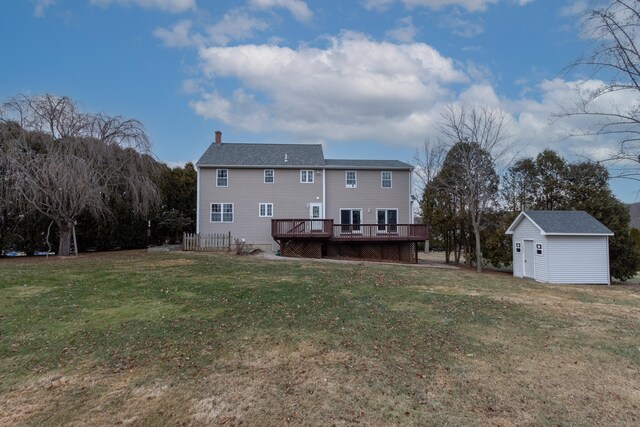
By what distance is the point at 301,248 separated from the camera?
21438 millimetres

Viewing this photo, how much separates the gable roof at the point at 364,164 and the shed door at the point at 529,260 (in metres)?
9.51

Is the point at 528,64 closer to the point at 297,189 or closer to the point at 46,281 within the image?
the point at 297,189

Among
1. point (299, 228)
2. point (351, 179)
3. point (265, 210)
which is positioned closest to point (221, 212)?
point (265, 210)

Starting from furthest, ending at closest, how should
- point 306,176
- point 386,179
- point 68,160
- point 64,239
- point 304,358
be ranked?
point 386,179
point 306,176
point 64,239
point 68,160
point 304,358

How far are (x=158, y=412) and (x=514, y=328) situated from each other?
597 cm

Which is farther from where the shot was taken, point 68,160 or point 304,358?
point 68,160

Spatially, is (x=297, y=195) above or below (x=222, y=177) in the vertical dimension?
below

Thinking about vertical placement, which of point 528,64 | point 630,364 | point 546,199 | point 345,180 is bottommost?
point 630,364

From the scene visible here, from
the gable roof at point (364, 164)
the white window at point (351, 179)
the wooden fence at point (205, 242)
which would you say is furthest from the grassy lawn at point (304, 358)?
the gable roof at point (364, 164)

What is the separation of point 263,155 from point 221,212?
16.3 feet

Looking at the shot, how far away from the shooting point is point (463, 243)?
23.0 metres

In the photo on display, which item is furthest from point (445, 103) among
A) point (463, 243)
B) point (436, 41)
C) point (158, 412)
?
point (158, 412)

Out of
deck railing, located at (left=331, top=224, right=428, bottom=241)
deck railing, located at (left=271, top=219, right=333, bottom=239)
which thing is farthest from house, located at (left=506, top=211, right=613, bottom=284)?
deck railing, located at (left=271, top=219, right=333, bottom=239)

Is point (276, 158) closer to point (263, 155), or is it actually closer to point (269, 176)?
point (263, 155)
